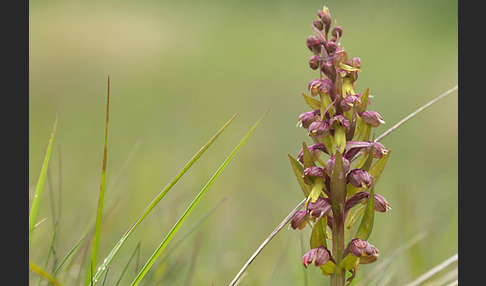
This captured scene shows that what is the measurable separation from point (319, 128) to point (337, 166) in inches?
4.0

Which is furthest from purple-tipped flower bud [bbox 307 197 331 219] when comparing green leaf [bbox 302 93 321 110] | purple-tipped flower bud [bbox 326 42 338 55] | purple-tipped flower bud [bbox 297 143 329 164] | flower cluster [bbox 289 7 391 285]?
purple-tipped flower bud [bbox 326 42 338 55]

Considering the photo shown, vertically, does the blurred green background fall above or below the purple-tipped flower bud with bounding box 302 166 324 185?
below

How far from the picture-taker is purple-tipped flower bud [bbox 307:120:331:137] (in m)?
1.34

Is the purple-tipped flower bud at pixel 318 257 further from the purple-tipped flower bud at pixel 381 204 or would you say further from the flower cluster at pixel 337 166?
the purple-tipped flower bud at pixel 381 204

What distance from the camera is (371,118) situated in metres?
1.37

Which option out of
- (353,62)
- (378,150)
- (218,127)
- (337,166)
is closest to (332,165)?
(337,166)

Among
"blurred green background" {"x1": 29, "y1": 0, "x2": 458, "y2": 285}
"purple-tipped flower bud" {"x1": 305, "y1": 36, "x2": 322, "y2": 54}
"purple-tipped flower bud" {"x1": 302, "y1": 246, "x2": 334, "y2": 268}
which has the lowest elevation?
"blurred green background" {"x1": 29, "y1": 0, "x2": 458, "y2": 285}

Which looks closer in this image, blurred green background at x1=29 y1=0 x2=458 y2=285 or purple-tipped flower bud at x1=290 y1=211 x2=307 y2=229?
purple-tipped flower bud at x1=290 y1=211 x2=307 y2=229

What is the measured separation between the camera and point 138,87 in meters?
7.67

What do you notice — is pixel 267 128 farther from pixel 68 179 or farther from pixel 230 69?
pixel 230 69

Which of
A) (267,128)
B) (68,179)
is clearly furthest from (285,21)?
(68,179)

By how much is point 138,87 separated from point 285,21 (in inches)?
188

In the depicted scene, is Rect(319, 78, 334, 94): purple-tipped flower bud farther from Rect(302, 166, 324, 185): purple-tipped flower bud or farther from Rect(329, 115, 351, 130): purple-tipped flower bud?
Rect(302, 166, 324, 185): purple-tipped flower bud

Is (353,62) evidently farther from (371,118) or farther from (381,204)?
(381,204)
